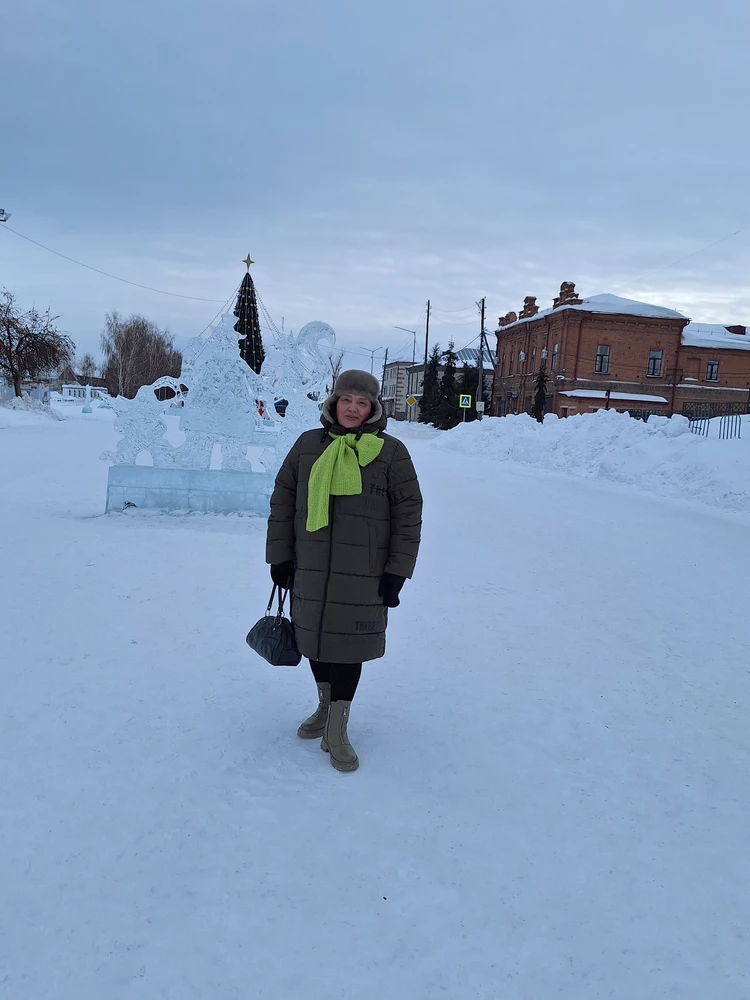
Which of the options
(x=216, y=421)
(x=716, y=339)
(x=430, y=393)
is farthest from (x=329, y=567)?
(x=430, y=393)

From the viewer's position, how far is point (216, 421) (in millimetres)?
8633

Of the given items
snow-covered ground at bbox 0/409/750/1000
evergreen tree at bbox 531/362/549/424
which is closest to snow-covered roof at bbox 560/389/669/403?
evergreen tree at bbox 531/362/549/424

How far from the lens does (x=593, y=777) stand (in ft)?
10.4

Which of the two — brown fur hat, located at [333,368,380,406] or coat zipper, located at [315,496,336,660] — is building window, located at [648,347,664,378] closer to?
brown fur hat, located at [333,368,380,406]

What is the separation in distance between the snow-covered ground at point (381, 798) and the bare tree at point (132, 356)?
50.6 metres

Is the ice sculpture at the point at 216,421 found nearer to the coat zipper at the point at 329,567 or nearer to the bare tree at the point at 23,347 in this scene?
the coat zipper at the point at 329,567

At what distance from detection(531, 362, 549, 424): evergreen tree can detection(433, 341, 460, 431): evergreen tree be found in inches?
206

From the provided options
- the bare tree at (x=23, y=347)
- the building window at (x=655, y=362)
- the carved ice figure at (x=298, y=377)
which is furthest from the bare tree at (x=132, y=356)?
the carved ice figure at (x=298, y=377)

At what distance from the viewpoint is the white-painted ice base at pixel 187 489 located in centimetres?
818

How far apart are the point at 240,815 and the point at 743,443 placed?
45.3 ft

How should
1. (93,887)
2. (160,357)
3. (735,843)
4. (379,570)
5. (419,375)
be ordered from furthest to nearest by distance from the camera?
(419,375), (160,357), (379,570), (735,843), (93,887)

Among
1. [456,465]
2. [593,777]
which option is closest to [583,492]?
[456,465]

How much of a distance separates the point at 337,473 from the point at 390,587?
544mm

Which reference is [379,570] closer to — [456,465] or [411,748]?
[411,748]
